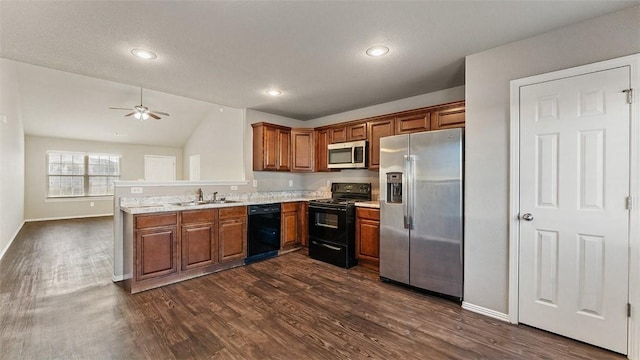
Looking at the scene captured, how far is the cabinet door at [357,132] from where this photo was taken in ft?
13.9

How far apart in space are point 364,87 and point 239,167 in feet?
8.94

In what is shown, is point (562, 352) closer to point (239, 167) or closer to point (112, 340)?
point (112, 340)

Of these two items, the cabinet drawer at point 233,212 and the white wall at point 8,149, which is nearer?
the cabinet drawer at point 233,212

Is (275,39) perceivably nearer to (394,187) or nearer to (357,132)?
(394,187)

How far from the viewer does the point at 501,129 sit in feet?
8.02

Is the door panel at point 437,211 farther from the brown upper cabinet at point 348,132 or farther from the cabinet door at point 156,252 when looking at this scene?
the cabinet door at point 156,252

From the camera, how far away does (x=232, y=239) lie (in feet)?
12.7

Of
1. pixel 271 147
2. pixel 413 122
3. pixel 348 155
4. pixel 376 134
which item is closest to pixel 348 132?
pixel 348 155

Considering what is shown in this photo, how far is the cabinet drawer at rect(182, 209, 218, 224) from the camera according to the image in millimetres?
3414

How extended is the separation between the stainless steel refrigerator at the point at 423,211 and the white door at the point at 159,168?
347 inches

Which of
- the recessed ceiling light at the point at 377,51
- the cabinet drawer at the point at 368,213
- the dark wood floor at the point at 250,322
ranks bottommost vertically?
the dark wood floor at the point at 250,322

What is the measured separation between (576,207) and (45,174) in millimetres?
11328

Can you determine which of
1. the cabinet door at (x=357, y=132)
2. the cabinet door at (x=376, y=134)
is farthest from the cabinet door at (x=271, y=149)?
the cabinet door at (x=376, y=134)

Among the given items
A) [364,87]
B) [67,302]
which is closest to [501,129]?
[364,87]
